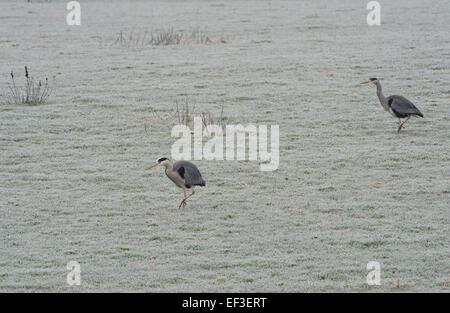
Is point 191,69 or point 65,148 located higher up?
point 191,69

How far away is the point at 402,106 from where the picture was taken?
593 inches

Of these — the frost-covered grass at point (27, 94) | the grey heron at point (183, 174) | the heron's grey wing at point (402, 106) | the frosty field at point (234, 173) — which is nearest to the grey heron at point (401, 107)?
the heron's grey wing at point (402, 106)

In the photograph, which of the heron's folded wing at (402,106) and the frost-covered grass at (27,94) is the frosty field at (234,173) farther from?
the heron's folded wing at (402,106)

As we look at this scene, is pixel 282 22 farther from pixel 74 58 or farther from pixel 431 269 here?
pixel 431 269

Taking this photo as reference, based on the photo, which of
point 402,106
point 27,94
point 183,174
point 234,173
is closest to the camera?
point 183,174

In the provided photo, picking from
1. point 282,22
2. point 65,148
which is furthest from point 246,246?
point 282,22

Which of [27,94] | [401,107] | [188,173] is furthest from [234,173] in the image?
[27,94]

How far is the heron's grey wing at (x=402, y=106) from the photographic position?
14984 mm

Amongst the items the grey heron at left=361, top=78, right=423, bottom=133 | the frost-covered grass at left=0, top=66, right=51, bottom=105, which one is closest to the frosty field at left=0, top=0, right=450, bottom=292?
the frost-covered grass at left=0, top=66, right=51, bottom=105

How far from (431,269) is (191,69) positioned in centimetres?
1509

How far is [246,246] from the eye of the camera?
9672 mm

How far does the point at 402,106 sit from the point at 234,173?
453 centimetres

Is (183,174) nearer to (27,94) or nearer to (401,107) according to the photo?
(401,107)

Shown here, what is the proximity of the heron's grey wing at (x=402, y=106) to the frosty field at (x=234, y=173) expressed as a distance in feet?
2.14
